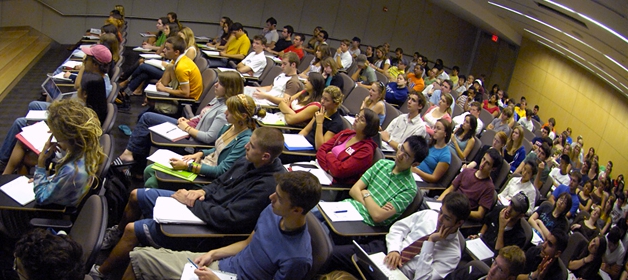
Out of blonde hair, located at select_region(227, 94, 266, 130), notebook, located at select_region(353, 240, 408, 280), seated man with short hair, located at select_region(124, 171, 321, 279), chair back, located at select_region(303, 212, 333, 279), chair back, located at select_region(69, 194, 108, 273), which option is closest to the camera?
chair back, located at select_region(69, 194, 108, 273)

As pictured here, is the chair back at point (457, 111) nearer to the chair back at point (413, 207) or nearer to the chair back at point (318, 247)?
the chair back at point (413, 207)

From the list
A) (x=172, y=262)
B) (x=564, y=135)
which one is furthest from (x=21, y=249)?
(x=564, y=135)

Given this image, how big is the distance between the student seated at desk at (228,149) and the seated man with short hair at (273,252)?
0.80 metres

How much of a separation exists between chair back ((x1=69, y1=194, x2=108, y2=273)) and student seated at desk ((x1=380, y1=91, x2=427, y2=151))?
3.37 meters

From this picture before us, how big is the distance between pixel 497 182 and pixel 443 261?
8.13 feet

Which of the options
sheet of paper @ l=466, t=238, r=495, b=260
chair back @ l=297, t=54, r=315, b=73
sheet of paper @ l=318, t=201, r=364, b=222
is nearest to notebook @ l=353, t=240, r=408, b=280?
sheet of paper @ l=318, t=201, r=364, b=222

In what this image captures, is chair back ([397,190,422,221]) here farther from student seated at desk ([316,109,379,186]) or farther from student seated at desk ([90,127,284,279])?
student seated at desk ([90,127,284,279])

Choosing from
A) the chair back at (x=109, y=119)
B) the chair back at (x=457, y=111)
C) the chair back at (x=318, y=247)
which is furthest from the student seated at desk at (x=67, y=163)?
the chair back at (x=457, y=111)

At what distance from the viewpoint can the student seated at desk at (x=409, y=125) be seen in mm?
5180

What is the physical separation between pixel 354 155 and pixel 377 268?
1.17 metres

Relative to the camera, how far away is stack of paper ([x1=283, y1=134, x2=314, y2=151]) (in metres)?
4.14

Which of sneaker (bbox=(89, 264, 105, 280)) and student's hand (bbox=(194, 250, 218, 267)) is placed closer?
student's hand (bbox=(194, 250, 218, 267))

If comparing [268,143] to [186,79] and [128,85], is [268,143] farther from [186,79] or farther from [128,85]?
[128,85]

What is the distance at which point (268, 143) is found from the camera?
2.85m
